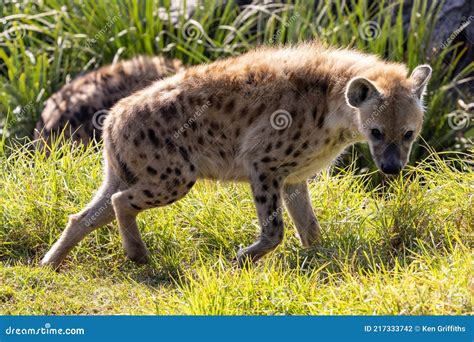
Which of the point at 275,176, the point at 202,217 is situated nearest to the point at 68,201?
the point at 202,217

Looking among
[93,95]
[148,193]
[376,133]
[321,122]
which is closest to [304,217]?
[321,122]

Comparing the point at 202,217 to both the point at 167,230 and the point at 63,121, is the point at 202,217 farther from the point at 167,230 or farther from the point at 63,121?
the point at 63,121

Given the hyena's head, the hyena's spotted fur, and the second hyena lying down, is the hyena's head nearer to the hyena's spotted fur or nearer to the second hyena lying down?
the second hyena lying down

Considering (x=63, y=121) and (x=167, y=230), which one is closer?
(x=167, y=230)

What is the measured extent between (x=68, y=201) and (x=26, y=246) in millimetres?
380

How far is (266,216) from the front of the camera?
5.68m

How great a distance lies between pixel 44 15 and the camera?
8609 mm

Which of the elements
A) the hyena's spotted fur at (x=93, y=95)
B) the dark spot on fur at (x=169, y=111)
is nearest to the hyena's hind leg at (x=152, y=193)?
the dark spot on fur at (x=169, y=111)

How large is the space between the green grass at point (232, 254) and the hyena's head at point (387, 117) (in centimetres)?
50

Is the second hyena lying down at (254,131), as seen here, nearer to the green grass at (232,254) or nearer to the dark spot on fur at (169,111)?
the dark spot on fur at (169,111)

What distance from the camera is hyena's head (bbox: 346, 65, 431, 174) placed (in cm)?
555

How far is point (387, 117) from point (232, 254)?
3.88ft

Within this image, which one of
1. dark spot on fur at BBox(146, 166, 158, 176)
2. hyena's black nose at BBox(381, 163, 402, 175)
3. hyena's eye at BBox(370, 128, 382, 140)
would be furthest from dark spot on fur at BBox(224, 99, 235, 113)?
hyena's black nose at BBox(381, 163, 402, 175)

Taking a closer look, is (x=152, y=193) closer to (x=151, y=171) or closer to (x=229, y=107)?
(x=151, y=171)
